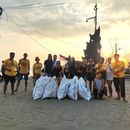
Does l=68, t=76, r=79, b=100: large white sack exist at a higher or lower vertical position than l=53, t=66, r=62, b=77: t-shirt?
lower

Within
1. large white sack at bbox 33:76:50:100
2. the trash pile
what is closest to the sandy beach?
large white sack at bbox 33:76:50:100

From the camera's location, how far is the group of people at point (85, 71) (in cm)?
2020

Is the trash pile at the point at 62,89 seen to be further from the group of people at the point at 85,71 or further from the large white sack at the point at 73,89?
the group of people at the point at 85,71

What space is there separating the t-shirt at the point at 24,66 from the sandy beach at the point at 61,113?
2466mm

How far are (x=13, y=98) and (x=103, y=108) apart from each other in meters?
4.44

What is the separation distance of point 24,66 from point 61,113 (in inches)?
303

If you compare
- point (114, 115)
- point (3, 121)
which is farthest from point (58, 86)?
point (3, 121)

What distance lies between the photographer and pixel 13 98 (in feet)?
66.1

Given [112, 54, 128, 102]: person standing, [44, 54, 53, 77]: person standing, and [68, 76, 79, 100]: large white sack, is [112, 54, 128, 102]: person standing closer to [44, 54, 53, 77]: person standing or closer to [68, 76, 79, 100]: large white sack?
[68, 76, 79, 100]: large white sack

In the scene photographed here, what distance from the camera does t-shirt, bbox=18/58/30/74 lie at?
2298 centimetres

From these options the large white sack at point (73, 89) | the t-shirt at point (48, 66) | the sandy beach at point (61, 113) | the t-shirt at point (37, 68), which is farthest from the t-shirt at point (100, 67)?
the t-shirt at point (37, 68)

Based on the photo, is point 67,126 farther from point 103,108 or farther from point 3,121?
point 103,108

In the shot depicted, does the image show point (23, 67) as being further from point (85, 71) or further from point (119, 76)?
point (119, 76)

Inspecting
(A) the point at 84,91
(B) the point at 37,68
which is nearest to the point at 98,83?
(A) the point at 84,91
